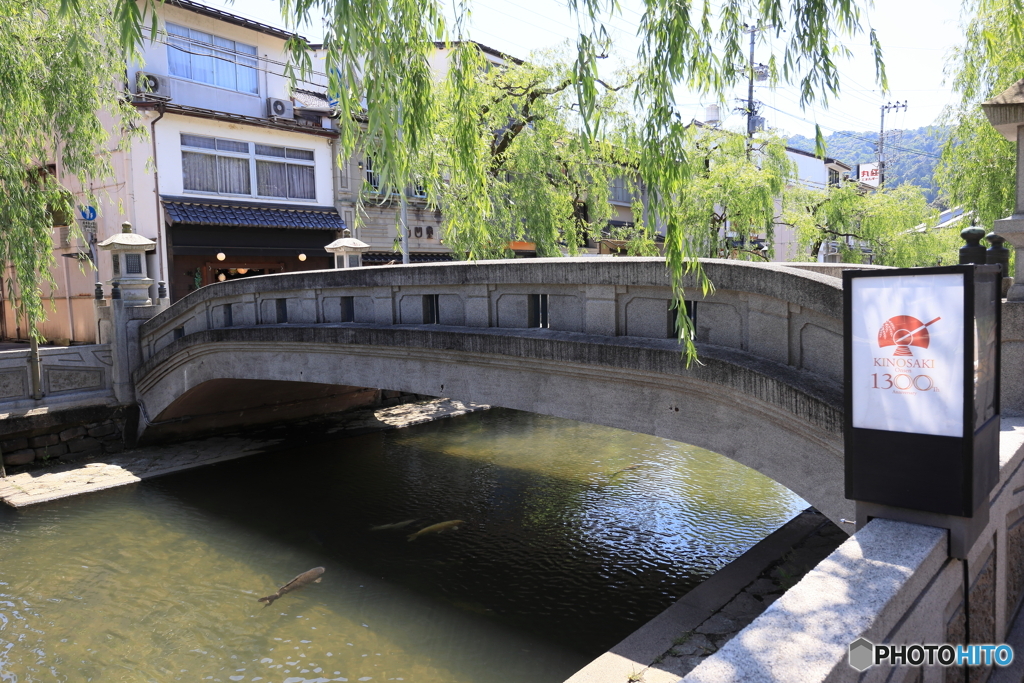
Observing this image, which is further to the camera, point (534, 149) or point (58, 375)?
point (534, 149)

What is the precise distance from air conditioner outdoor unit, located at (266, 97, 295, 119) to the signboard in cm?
3974

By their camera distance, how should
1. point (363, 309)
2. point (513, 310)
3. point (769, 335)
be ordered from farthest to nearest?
point (363, 309)
point (513, 310)
point (769, 335)

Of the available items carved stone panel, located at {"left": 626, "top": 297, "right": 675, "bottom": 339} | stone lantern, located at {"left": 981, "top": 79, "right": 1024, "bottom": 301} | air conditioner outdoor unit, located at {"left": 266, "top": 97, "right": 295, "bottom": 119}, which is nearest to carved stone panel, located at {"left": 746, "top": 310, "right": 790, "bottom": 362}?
carved stone panel, located at {"left": 626, "top": 297, "right": 675, "bottom": 339}

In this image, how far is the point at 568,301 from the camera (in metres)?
7.66

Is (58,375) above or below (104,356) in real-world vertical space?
below

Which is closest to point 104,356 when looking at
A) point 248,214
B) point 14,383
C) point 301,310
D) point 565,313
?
point 14,383

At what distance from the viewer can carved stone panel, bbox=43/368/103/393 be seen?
13148mm

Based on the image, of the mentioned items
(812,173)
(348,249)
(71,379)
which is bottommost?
(71,379)

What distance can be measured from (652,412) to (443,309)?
334cm

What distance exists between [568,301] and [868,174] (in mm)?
50871

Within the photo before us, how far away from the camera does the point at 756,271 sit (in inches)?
226

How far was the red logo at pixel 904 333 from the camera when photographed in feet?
10.6

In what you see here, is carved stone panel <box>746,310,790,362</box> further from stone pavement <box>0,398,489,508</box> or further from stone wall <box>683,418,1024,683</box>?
stone pavement <box>0,398,489,508</box>

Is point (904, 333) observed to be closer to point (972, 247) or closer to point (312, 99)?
point (972, 247)
